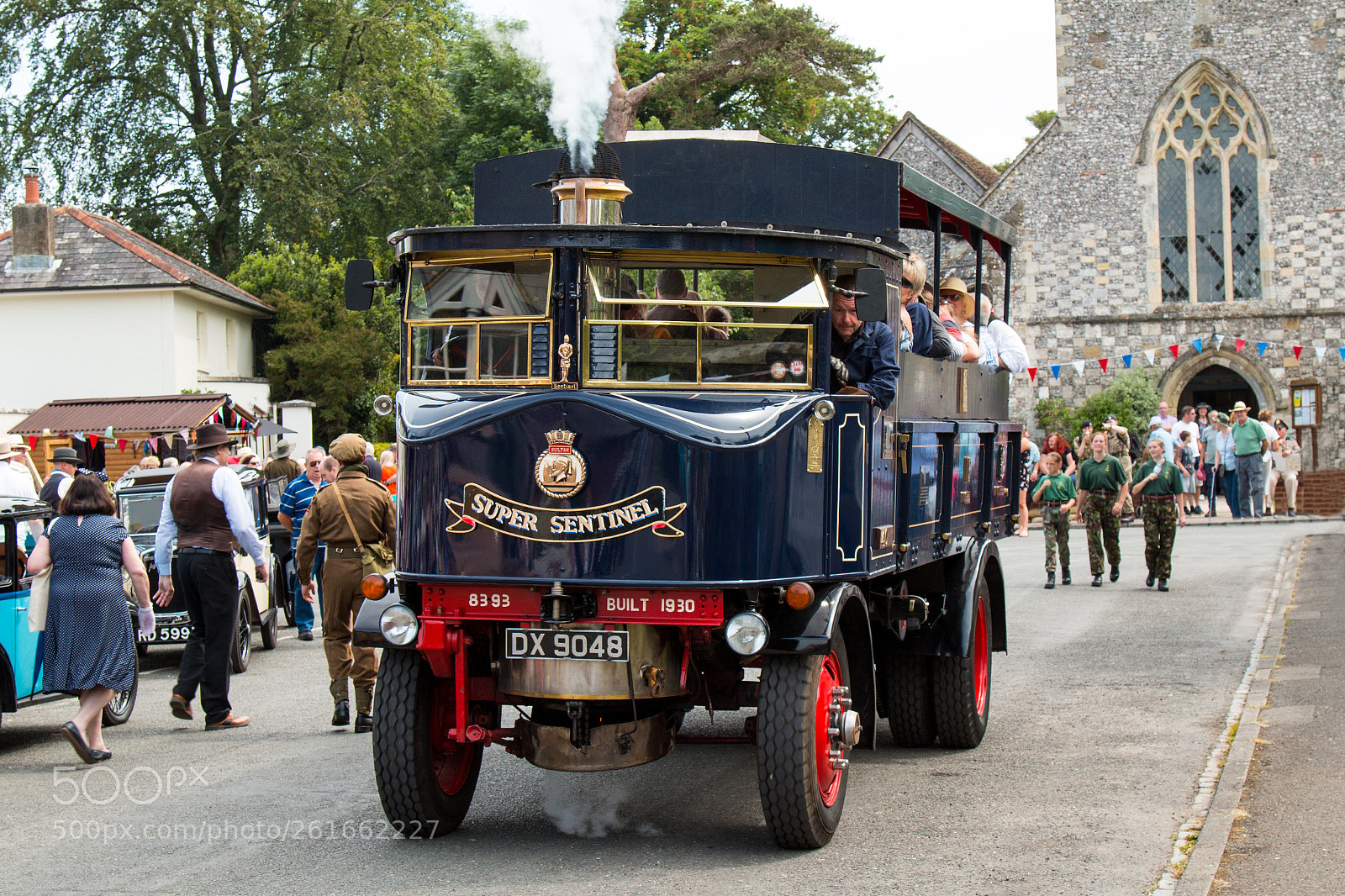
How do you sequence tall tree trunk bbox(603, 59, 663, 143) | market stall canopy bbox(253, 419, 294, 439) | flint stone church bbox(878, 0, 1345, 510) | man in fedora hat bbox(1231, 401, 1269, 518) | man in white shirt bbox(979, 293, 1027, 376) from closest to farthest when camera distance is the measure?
tall tree trunk bbox(603, 59, 663, 143), man in white shirt bbox(979, 293, 1027, 376), man in fedora hat bbox(1231, 401, 1269, 518), market stall canopy bbox(253, 419, 294, 439), flint stone church bbox(878, 0, 1345, 510)

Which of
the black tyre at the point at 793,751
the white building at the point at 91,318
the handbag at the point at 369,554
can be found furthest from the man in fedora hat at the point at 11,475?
the white building at the point at 91,318

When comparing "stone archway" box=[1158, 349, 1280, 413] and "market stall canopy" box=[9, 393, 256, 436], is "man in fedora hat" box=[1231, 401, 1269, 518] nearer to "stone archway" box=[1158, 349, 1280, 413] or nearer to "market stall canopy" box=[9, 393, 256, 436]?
"stone archway" box=[1158, 349, 1280, 413]

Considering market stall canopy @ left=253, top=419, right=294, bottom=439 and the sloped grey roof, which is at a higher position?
the sloped grey roof

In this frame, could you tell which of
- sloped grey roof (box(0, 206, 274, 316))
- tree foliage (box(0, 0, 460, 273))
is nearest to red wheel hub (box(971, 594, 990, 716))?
sloped grey roof (box(0, 206, 274, 316))

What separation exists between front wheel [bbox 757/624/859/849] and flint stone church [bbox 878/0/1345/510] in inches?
1175

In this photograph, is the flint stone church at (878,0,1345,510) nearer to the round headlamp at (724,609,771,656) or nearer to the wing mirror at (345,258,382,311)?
the wing mirror at (345,258,382,311)

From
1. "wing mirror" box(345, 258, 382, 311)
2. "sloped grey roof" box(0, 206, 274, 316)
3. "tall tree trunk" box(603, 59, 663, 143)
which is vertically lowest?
"wing mirror" box(345, 258, 382, 311)

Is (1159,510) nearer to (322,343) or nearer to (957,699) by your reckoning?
(957,699)

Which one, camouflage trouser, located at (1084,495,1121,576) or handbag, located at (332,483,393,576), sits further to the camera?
camouflage trouser, located at (1084,495,1121,576)

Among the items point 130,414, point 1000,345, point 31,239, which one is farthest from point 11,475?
point 31,239

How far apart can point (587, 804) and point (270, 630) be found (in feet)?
24.1

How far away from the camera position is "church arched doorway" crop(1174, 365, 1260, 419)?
3562cm

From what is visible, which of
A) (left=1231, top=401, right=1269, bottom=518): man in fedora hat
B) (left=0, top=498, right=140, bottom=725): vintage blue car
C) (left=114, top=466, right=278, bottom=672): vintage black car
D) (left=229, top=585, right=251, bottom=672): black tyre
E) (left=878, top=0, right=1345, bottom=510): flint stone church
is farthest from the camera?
(left=878, top=0, right=1345, bottom=510): flint stone church

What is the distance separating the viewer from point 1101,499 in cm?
1758
